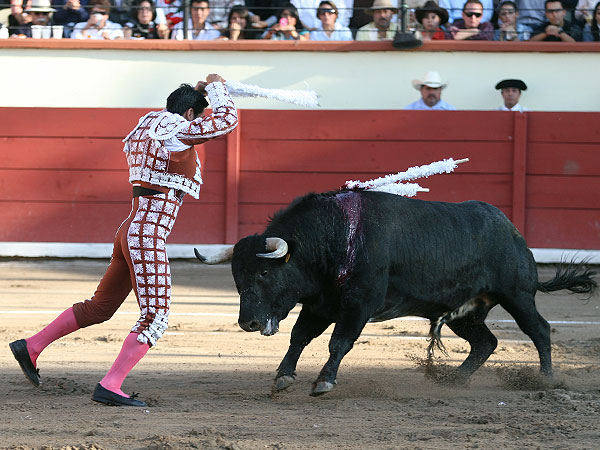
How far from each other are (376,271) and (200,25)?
5755mm

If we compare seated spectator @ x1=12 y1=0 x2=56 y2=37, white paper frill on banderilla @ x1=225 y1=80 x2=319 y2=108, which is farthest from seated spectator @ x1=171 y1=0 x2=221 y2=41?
white paper frill on banderilla @ x1=225 y1=80 x2=319 y2=108

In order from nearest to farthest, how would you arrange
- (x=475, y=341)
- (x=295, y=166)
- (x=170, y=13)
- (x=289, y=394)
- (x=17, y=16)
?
(x=289, y=394)
(x=475, y=341)
(x=295, y=166)
(x=17, y=16)
(x=170, y=13)

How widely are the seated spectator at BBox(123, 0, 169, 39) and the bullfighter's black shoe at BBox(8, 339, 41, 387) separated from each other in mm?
5611

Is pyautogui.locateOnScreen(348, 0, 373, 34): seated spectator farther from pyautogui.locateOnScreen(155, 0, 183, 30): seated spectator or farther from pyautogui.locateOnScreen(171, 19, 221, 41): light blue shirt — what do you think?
pyautogui.locateOnScreen(155, 0, 183, 30): seated spectator

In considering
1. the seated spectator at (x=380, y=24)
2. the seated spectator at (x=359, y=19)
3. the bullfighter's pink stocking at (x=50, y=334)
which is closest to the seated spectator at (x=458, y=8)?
the seated spectator at (x=380, y=24)

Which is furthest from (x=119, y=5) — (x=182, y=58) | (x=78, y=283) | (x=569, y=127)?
(x=569, y=127)

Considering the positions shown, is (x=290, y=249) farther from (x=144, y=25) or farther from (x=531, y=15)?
(x=531, y=15)

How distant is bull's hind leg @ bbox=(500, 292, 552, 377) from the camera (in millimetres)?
4164

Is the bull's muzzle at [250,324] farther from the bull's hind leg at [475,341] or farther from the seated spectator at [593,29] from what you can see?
the seated spectator at [593,29]

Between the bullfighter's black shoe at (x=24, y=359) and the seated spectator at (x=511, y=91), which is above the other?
the seated spectator at (x=511, y=91)

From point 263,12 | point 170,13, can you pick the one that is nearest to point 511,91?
point 263,12

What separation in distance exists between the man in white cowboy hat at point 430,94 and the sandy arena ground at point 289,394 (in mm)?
2811

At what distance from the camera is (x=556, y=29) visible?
8.64 m

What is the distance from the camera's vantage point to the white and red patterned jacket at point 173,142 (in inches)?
135
